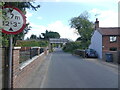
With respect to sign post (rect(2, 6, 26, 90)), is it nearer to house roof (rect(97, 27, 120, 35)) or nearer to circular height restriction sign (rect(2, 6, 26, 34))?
circular height restriction sign (rect(2, 6, 26, 34))

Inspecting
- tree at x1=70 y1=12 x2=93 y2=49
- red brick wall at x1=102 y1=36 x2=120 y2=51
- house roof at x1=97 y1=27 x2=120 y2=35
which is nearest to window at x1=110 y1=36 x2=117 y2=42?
red brick wall at x1=102 y1=36 x2=120 y2=51

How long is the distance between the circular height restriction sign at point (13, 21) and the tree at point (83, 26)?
180 feet

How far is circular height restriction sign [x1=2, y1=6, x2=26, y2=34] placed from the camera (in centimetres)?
492

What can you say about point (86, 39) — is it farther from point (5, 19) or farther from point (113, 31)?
point (5, 19)

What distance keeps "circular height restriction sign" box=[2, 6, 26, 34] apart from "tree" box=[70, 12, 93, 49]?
2165 inches

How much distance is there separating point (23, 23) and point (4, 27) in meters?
0.50

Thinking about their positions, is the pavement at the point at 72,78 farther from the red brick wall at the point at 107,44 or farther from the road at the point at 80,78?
the red brick wall at the point at 107,44

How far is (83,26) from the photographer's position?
240 ft

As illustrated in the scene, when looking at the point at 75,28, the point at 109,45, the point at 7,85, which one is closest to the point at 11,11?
the point at 7,85

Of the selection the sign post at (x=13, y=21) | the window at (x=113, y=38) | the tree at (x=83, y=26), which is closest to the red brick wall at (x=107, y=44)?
the window at (x=113, y=38)

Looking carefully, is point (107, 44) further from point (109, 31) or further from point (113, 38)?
point (109, 31)

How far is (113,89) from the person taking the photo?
7.88 metres

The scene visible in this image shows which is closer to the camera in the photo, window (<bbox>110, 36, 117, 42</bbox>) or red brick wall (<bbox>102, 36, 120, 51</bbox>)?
red brick wall (<bbox>102, 36, 120, 51</bbox>)

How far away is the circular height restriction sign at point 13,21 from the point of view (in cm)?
492
